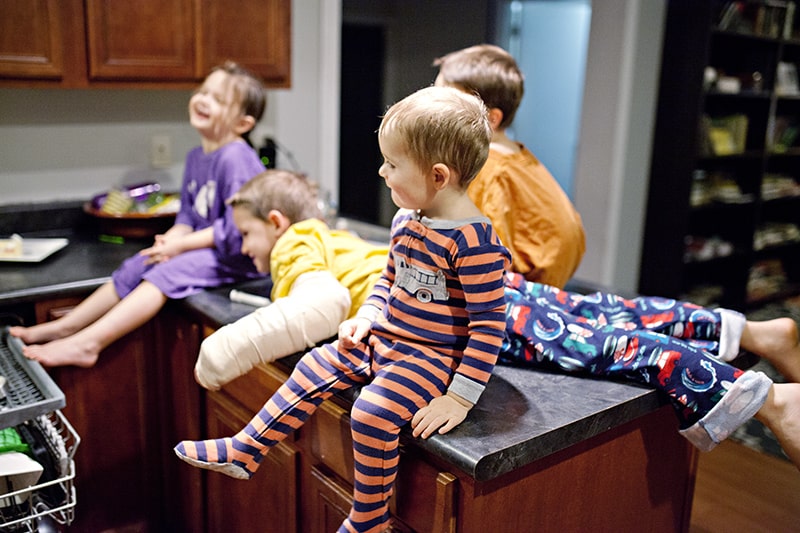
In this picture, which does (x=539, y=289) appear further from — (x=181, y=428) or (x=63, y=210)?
(x=63, y=210)

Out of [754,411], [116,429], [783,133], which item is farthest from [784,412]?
[783,133]

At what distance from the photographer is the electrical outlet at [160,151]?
259 centimetres

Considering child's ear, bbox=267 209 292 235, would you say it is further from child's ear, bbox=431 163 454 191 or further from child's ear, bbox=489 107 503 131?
child's ear, bbox=431 163 454 191

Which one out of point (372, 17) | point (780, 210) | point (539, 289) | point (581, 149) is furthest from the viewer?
point (372, 17)

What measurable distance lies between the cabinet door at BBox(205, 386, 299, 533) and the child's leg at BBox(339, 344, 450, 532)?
0.36 m

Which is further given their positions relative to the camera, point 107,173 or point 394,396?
point 107,173

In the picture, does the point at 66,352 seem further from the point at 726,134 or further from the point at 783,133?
the point at 783,133

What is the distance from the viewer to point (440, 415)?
1158 millimetres

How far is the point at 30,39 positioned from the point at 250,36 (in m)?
0.66

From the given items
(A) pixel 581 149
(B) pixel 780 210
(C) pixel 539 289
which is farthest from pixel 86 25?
(B) pixel 780 210

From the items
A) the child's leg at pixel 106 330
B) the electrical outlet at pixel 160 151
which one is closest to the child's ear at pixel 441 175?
the child's leg at pixel 106 330

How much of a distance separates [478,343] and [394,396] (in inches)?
6.4

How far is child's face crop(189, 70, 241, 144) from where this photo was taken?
2092 mm

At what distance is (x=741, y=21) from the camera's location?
418 centimetres
